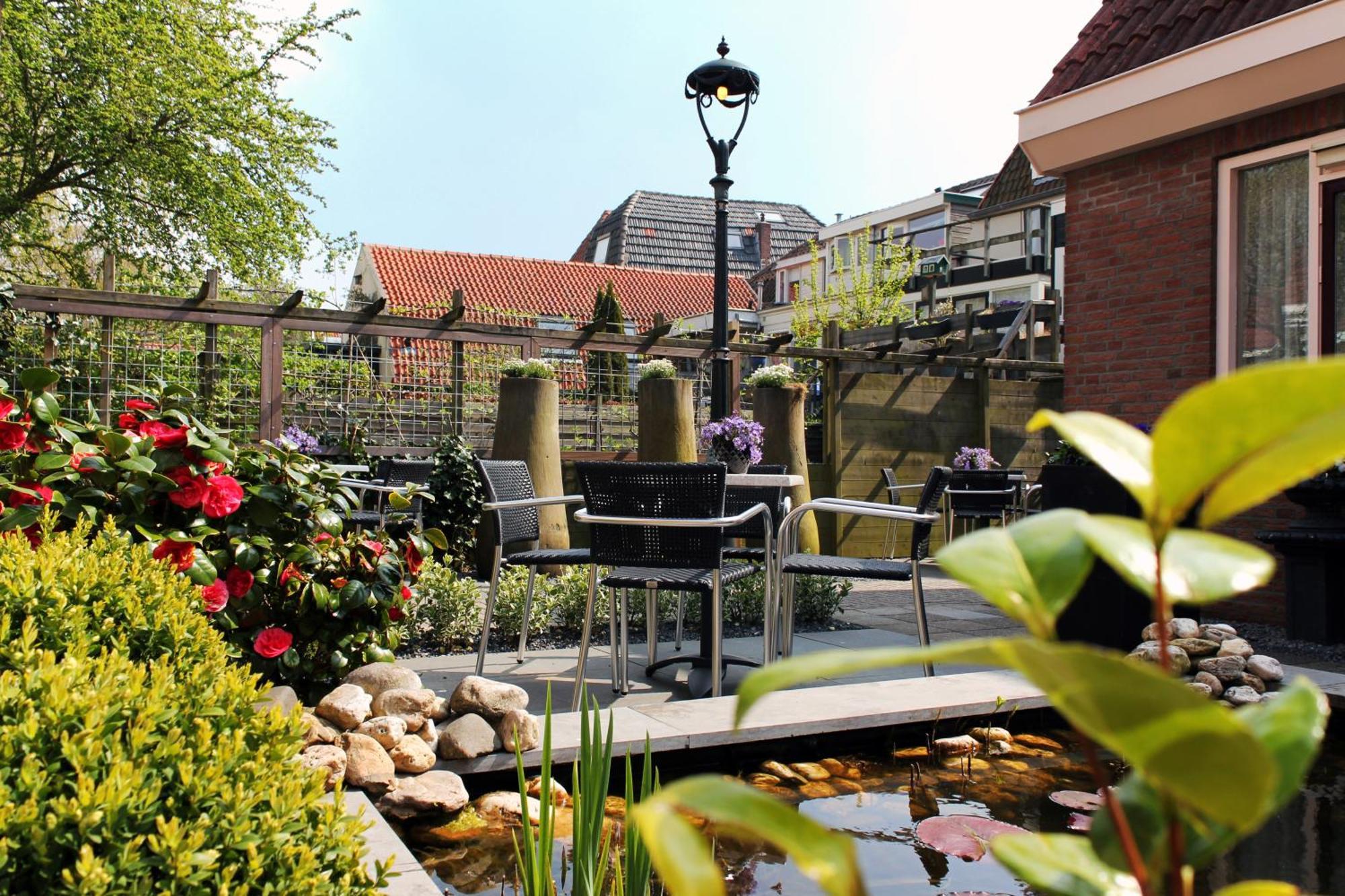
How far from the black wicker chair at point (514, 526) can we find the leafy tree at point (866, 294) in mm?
19752

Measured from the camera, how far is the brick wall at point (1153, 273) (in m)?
5.95

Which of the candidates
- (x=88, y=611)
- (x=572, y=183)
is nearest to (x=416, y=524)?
(x=88, y=611)

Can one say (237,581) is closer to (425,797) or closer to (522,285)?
(425,797)

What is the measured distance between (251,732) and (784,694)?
2.32 meters

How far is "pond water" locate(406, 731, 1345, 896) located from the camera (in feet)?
7.82

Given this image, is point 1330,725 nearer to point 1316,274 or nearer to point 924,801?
point 924,801

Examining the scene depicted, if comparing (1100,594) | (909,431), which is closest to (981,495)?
(909,431)

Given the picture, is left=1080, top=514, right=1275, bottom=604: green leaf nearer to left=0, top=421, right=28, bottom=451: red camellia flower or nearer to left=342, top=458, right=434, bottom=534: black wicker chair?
left=0, top=421, right=28, bottom=451: red camellia flower

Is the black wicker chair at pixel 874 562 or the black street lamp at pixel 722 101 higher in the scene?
the black street lamp at pixel 722 101

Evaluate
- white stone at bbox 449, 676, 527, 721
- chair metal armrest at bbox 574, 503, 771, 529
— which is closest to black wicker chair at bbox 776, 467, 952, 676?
chair metal armrest at bbox 574, 503, 771, 529

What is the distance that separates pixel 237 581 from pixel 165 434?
462mm

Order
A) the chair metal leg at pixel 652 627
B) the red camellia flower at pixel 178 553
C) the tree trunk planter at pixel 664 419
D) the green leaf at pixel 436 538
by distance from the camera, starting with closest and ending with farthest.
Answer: the red camellia flower at pixel 178 553, the green leaf at pixel 436 538, the chair metal leg at pixel 652 627, the tree trunk planter at pixel 664 419

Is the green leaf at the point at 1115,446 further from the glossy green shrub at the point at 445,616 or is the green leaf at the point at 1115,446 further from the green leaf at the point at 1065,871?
the glossy green shrub at the point at 445,616

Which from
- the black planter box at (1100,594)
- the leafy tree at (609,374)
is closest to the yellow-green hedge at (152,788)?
the black planter box at (1100,594)
